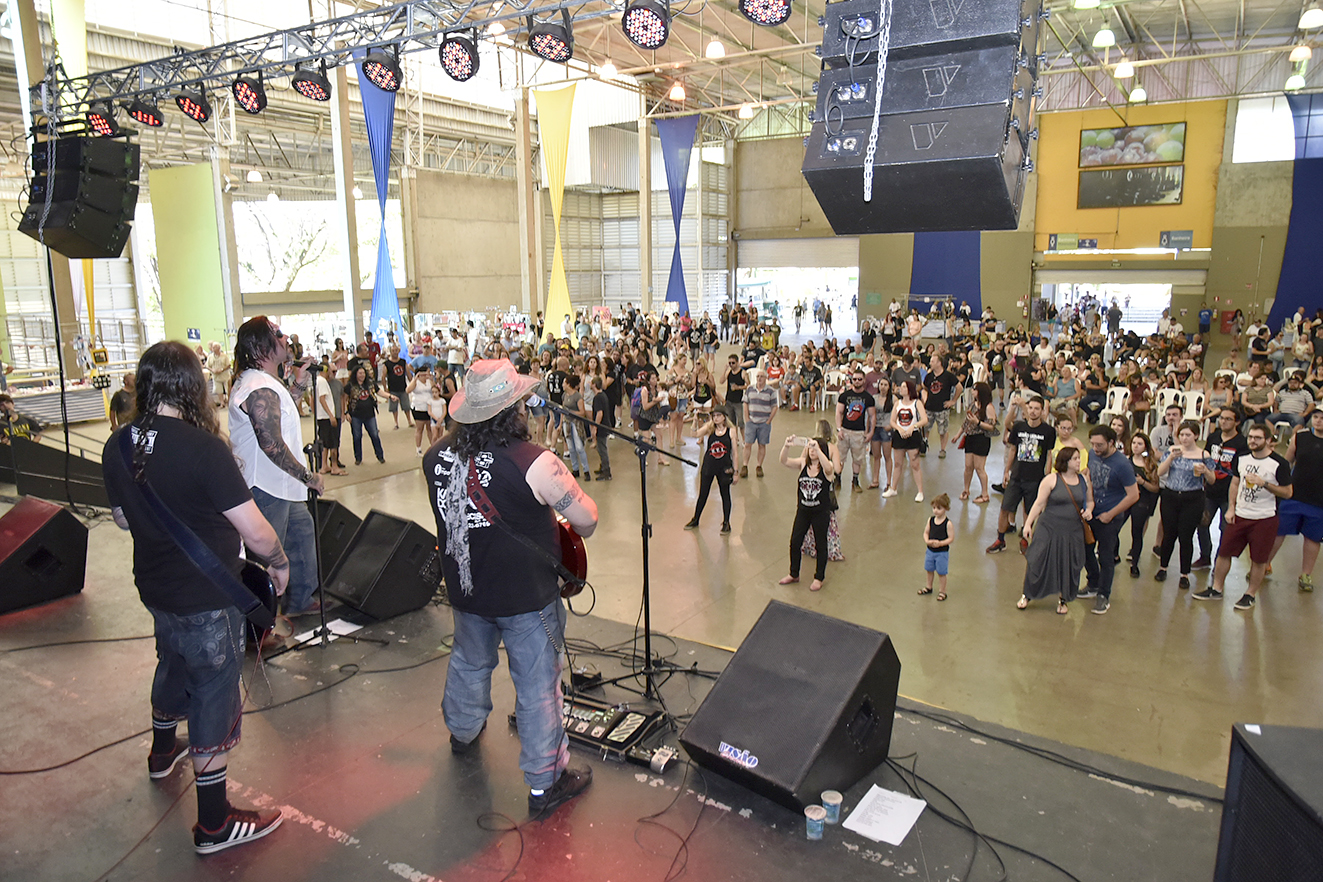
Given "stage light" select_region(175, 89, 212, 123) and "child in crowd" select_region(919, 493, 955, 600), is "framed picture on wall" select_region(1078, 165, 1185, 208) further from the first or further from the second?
"stage light" select_region(175, 89, 212, 123)

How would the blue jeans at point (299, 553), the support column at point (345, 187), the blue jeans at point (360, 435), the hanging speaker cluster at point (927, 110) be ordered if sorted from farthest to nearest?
1. the support column at point (345, 187)
2. the blue jeans at point (360, 435)
3. the blue jeans at point (299, 553)
4. the hanging speaker cluster at point (927, 110)

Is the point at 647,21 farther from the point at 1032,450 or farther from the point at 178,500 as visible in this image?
the point at 178,500

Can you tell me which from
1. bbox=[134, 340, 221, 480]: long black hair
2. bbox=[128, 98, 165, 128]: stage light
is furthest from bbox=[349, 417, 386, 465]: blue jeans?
bbox=[134, 340, 221, 480]: long black hair

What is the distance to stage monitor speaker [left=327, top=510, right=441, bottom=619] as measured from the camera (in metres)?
4.55

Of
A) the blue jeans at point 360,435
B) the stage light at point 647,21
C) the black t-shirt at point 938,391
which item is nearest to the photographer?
the stage light at point 647,21

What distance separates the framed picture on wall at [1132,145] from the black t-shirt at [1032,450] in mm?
20241

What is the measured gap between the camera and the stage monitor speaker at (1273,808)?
178cm

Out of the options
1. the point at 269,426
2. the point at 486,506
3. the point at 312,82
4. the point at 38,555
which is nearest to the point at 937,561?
the point at 486,506

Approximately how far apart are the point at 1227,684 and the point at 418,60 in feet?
76.1

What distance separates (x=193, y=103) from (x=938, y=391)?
32.9 ft

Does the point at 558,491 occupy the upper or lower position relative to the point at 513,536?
upper

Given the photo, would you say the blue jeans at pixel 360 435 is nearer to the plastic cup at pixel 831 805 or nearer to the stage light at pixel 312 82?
the stage light at pixel 312 82

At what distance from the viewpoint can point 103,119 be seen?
9930mm

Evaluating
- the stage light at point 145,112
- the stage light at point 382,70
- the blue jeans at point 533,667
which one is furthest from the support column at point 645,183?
the blue jeans at point 533,667
